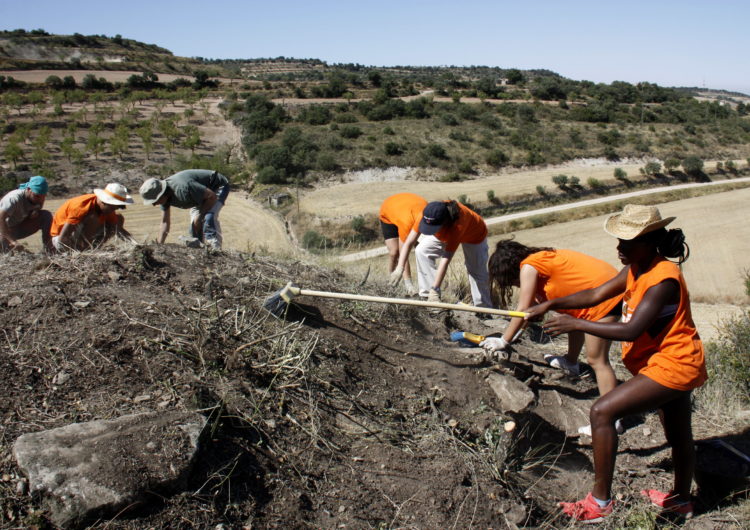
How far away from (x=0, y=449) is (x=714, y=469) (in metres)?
3.72

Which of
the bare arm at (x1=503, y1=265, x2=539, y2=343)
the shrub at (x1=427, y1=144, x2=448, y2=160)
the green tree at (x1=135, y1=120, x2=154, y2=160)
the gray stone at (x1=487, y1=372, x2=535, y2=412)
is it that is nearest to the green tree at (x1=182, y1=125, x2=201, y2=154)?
the green tree at (x1=135, y1=120, x2=154, y2=160)

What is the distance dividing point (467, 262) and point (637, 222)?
295cm

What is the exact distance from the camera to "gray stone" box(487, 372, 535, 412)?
359 cm

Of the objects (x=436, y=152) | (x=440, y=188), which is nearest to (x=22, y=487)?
(x=440, y=188)

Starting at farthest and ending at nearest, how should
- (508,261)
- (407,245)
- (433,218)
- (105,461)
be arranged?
(407,245), (433,218), (508,261), (105,461)

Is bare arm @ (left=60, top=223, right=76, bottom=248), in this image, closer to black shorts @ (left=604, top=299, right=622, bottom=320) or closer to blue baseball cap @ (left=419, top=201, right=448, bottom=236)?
blue baseball cap @ (left=419, top=201, right=448, bottom=236)

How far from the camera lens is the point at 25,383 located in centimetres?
267

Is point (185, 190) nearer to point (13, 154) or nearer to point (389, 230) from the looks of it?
point (389, 230)

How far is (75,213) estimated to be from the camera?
5.08 meters

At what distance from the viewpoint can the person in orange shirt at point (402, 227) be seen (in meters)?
5.57

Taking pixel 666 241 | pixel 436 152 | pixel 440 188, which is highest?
pixel 666 241

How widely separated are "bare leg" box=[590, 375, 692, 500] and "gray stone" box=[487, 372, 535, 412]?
779 millimetres

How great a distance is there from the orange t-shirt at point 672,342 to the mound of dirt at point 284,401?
91 cm

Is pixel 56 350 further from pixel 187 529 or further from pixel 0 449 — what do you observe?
pixel 187 529
